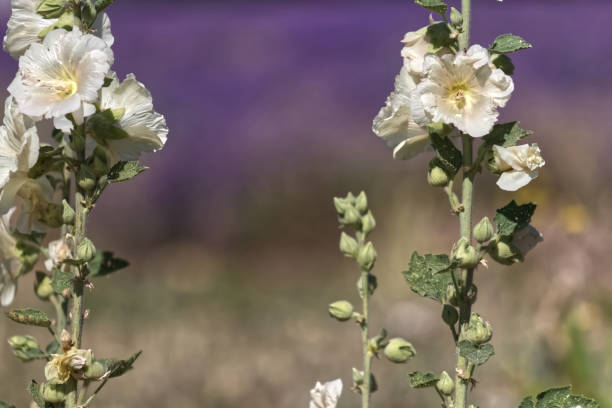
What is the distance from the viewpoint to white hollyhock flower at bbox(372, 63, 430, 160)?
1009mm

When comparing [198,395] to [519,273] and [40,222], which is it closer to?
[519,273]

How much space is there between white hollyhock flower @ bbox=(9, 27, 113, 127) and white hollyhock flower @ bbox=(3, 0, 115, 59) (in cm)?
10

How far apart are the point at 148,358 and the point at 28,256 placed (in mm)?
2333

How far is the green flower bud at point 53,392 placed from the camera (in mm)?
1001

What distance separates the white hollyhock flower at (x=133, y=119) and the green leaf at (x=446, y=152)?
333 mm

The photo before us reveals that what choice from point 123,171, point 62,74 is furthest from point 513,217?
point 62,74

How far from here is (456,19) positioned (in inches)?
A: 38.9

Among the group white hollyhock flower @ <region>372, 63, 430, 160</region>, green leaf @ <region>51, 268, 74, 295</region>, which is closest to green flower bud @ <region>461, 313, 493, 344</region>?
white hollyhock flower @ <region>372, 63, 430, 160</region>

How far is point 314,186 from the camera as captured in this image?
822 cm

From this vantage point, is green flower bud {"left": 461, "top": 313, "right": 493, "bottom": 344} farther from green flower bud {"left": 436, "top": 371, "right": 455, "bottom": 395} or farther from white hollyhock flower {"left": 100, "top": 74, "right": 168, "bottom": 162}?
white hollyhock flower {"left": 100, "top": 74, "right": 168, "bottom": 162}

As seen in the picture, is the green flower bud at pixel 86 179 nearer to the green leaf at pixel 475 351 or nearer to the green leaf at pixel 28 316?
the green leaf at pixel 28 316

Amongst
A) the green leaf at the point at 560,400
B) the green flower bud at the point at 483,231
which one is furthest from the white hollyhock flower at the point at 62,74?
the green leaf at the point at 560,400

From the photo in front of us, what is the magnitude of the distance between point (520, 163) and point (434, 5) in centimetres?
21

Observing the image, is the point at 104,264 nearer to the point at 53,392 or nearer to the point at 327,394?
the point at 53,392
